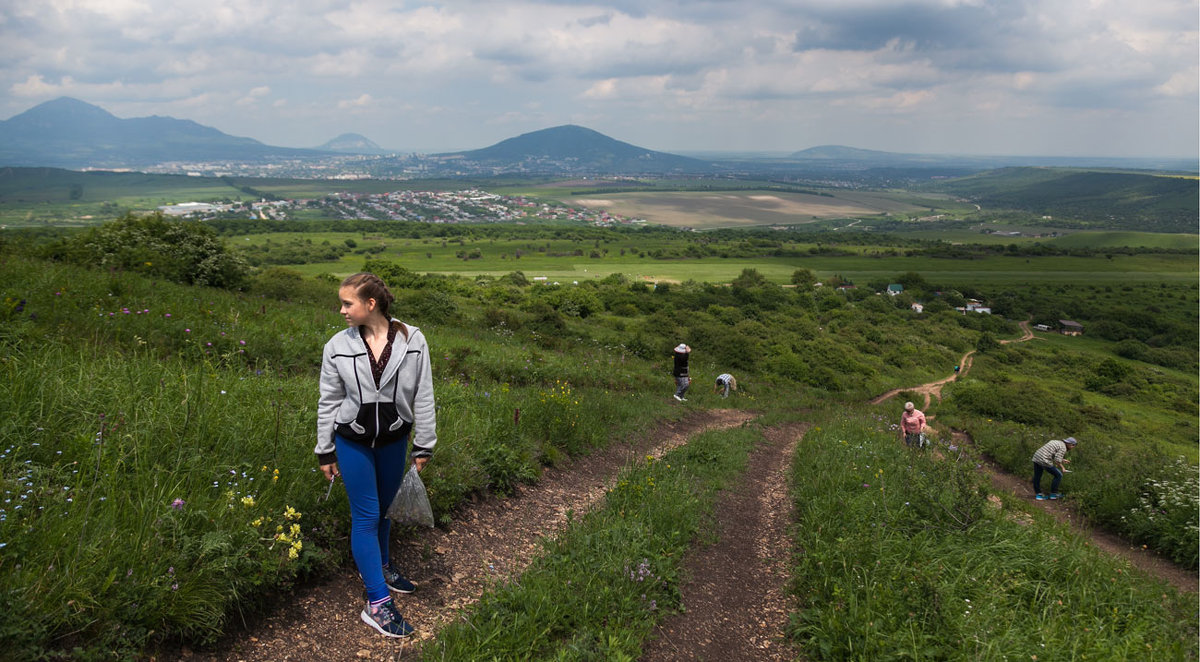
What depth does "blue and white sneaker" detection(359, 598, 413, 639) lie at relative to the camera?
12.0ft

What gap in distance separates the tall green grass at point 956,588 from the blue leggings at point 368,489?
9.96 ft

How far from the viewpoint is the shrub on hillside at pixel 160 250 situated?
18808 mm

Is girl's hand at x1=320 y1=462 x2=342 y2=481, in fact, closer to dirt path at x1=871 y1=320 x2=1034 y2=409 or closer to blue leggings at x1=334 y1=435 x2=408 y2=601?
blue leggings at x1=334 y1=435 x2=408 y2=601

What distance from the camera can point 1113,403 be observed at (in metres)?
49.9

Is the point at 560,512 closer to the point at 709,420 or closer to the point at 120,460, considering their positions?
the point at 120,460

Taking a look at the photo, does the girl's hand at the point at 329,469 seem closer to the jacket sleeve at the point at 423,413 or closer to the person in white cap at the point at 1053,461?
the jacket sleeve at the point at 423,413

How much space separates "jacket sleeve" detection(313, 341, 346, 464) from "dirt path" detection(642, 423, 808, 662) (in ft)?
8.21

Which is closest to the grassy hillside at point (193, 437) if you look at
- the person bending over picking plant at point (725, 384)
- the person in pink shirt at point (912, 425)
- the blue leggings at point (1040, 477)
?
the blue leggings at point (1040, 477)

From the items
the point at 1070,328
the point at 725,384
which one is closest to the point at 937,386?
the point at 725,384

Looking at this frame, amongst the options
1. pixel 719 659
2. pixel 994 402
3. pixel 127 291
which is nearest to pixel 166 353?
pixel 127 291

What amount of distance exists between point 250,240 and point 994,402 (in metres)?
116

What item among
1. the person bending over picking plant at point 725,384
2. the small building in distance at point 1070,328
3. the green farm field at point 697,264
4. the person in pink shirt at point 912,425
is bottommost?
the small building in distance at point 1070,328

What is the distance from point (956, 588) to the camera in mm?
4469

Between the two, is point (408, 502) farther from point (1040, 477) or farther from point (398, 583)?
point (1040, 477)
